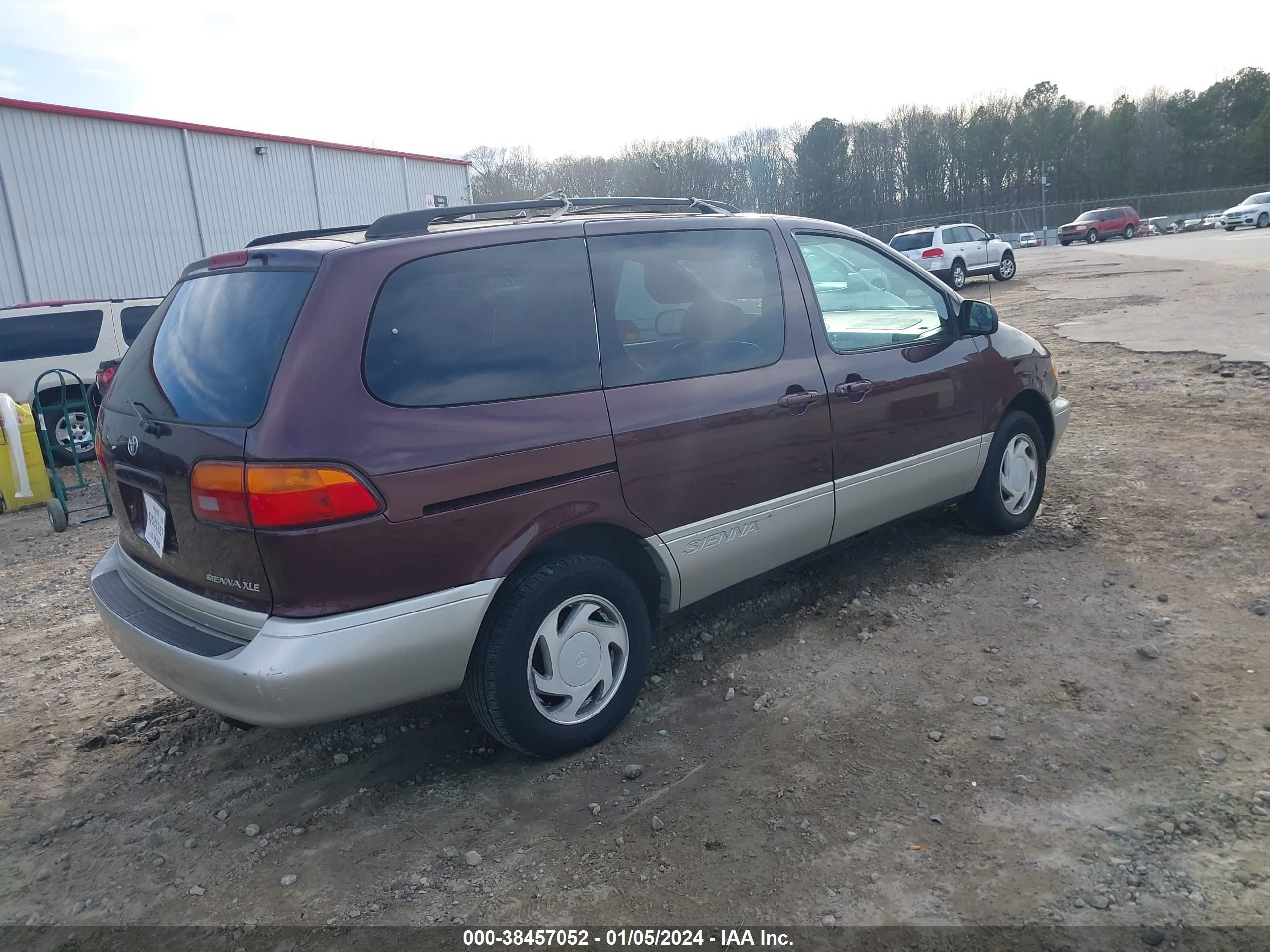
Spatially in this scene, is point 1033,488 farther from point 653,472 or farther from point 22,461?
point 22,461

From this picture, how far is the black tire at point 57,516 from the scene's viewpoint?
6977 millimetres

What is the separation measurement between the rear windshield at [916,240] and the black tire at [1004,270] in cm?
240

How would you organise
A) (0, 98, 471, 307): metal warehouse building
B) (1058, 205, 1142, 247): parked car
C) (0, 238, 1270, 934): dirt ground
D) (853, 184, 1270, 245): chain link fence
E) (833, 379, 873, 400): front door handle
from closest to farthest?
(0, 238, 1270, 934): dirt ground < (833, 379, 873, 400): front door handle < (0, 98, 471, 307): metal warehouse building < (1058, 205, 1142, 247): parked car < (853, 184, 1270, 245): chain link fence

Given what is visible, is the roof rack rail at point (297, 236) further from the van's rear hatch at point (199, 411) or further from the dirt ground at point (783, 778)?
the dirt ground at point (783, 778)

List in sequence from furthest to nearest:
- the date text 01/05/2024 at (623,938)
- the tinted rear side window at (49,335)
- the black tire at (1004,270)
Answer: the black tire at (1004,270), the tinted rear side window at (49,335), the date text 01/05/2024 at (623,938)

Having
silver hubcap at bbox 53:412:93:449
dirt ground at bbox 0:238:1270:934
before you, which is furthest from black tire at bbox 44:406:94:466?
dirt ground at bbox 0:238:1270:934

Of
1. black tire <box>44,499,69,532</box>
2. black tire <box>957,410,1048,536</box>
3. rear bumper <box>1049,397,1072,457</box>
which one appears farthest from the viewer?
black tire <box>44,499,69,532</box>

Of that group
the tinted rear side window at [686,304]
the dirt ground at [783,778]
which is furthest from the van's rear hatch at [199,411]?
the tinted rear side window at [686,304]

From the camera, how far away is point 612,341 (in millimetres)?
3334

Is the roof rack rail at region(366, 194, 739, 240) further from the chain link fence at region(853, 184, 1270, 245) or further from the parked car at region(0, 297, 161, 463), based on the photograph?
the chain link fence at region(853, 184, 1270, 245)

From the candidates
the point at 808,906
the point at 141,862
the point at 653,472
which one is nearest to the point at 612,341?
the point at 653,472

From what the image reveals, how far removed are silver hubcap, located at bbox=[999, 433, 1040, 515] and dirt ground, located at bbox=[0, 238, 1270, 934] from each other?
0.30m

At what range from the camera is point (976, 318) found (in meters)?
4.73

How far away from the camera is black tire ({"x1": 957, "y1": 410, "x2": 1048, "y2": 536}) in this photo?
4.97 meters
